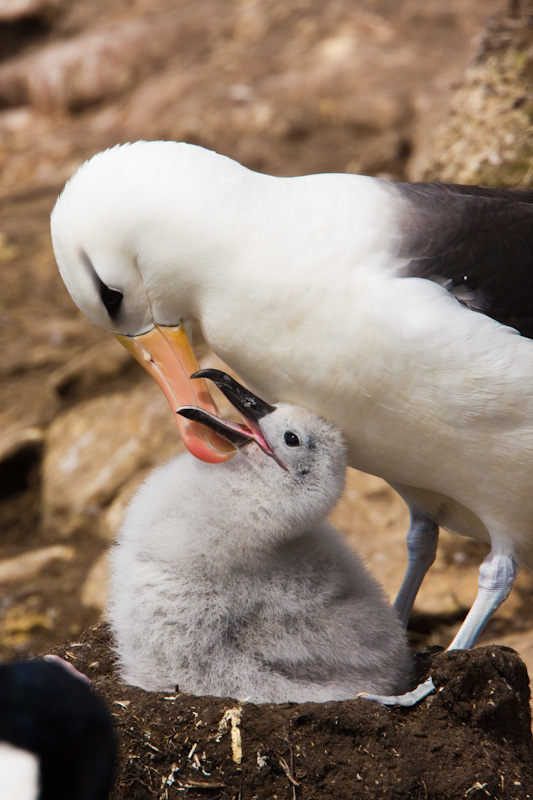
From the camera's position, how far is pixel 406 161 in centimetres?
1048

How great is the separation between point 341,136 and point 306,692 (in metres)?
9.25

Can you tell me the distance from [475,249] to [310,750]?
185cm

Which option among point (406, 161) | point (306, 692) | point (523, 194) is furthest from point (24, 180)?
point (306, 692)

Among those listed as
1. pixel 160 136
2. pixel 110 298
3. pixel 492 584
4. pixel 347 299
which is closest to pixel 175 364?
pixel 110 298

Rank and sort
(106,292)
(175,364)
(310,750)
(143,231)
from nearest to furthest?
(310,750)
(143,231)
(106,292)
(175,364)

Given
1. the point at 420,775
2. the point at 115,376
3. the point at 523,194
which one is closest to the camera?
the point at 420,775

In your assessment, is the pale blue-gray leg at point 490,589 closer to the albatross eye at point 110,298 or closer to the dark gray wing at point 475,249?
the dark gray wing at point 475,249

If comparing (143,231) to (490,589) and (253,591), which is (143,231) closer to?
(253,591)

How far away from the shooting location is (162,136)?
12398 mm

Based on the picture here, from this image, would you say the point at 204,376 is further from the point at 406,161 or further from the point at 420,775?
the point at 406,161

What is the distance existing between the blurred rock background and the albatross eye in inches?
111

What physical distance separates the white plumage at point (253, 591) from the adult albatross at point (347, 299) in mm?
189

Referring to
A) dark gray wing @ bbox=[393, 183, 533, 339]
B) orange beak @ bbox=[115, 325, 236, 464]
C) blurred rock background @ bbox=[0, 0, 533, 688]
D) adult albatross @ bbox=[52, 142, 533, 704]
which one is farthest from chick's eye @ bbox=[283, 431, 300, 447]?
blurred rock background @ bbox=[0, 0, 533, 688]

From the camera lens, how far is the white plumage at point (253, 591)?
11.4 feet
